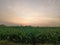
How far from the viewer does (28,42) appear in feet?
5.31

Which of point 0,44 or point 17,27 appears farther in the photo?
→ point 17,27

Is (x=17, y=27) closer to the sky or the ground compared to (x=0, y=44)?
closer to the sky

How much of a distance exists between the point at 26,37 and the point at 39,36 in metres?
0.12

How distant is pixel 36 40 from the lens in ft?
5.32

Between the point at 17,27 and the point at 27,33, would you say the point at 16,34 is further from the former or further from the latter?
the point at 17,27

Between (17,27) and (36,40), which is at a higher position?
(17,27)

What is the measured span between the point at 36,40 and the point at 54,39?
163 mm

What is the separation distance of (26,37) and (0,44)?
24 cm

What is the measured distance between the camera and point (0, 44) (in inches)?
63.5

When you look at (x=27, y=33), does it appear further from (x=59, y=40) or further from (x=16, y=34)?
(x=59, y=40)

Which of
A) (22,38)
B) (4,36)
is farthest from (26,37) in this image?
(4,36)

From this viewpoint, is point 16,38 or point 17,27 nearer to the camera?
point 16,38

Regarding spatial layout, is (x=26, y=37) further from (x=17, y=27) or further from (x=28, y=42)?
(x=17, y=27)

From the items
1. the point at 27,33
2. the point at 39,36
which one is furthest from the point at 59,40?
the point at 27,33
